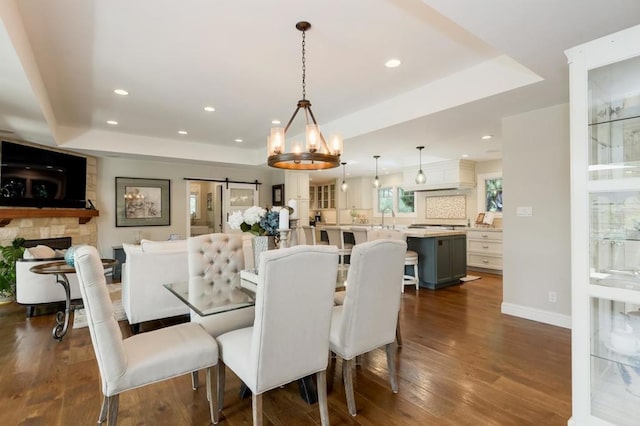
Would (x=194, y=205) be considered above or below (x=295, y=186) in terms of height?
below

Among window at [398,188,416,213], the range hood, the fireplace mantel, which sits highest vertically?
the range hood

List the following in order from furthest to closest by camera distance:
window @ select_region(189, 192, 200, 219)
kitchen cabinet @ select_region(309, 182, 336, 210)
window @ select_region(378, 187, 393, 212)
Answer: kitchen cabinet @ select_region(309, 182, 336, 210), window @ select_region(378, 187, 393, 212), window @ select_region(189, 192, 200, 219)

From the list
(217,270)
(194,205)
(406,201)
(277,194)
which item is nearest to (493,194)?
(406,201)

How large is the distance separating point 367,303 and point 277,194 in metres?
6.19

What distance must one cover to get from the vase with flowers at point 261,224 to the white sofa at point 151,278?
1270 millimetres

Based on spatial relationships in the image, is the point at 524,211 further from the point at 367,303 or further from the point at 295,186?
the point at 295,186

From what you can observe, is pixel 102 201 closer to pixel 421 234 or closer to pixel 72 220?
pixel 72 220

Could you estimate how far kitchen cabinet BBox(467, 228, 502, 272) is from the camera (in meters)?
6.18

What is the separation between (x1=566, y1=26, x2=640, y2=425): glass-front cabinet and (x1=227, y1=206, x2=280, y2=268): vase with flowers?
6.03 ft

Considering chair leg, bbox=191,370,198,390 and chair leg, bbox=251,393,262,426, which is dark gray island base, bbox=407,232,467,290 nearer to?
chair leg, bbox=191,370,198,390

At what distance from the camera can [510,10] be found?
1.81m

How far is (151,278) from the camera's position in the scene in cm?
321

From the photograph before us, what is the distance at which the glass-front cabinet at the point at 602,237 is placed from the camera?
5.36 ft

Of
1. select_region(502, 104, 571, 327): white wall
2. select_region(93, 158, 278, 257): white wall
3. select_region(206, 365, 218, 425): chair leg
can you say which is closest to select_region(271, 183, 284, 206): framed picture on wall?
select_region(93, 158, 278, 257): white wall
